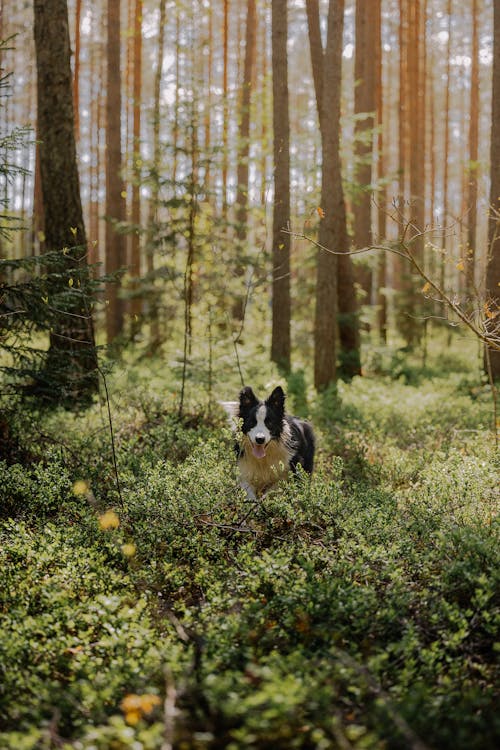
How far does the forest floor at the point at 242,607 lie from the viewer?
277cm

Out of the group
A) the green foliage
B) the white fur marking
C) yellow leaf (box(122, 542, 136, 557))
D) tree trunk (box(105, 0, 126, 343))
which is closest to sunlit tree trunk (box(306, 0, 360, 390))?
the white fur marking

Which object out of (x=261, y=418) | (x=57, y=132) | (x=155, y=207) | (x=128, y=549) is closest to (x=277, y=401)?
(x=261, y=418)

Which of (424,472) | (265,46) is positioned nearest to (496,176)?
(424,472)

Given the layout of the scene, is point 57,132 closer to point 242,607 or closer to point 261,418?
point 261,418

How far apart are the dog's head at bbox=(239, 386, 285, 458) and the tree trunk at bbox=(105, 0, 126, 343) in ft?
37.7

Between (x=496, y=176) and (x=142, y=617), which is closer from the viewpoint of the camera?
(x=142, y=617)

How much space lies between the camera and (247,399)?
6930 mm

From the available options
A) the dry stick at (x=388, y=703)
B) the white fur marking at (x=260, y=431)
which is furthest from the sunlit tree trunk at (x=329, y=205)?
the dry stick at (x=388, y=703)

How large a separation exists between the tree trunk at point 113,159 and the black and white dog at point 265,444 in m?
11.6

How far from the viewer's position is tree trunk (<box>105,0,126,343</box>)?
57.8ft

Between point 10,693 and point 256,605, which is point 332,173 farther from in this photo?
point 10,693

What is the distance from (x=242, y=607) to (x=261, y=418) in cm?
293

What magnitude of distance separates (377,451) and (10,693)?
5.75m

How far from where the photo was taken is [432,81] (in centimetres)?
3309
